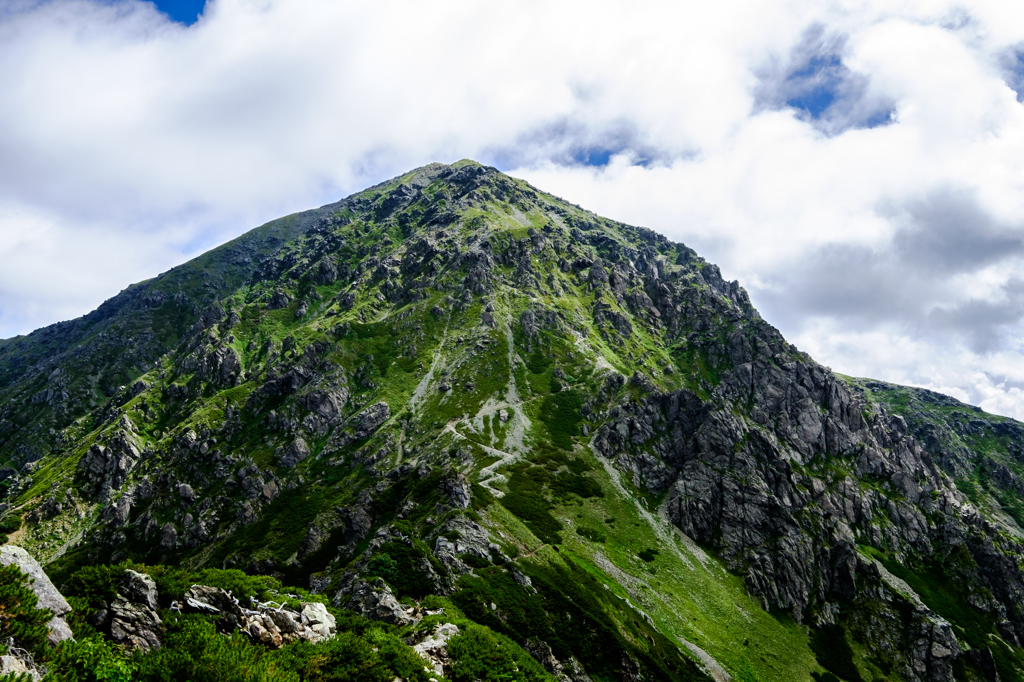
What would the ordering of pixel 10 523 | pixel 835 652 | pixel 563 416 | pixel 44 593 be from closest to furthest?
1. pixel 44 593
2. pixel 835 652
3. pixel 10 523
4. pixel 563 416

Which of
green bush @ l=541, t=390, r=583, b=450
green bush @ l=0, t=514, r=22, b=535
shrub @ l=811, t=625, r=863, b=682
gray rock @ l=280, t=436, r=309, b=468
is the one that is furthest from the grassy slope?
green bush @ l=0, t=514, r=22, b=535

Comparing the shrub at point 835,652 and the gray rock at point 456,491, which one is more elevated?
the gray rock at point 456,491

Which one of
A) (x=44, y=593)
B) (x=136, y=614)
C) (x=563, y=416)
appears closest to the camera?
(x=44, y=593)

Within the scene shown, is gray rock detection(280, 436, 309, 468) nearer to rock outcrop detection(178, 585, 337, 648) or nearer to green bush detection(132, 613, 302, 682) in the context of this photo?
rock outcrop detection(178, 585, 337, 648)

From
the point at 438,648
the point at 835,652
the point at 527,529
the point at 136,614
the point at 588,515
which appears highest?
the point at 588,515

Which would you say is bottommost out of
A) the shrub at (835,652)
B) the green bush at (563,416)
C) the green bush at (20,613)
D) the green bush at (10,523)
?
the green bush at (10,523)

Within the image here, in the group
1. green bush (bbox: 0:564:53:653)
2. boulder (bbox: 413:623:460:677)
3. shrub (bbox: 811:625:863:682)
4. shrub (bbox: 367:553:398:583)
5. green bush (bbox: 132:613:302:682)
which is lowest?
shrub (bbox: 811:625:863:682)

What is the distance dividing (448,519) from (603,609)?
2883 cm

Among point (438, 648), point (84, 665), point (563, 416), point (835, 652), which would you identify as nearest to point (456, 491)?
point (438, 648)

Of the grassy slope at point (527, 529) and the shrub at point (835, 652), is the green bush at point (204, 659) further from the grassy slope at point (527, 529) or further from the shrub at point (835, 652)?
the shrub at point (835, 652)

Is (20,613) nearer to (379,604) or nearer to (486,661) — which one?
(486,661)

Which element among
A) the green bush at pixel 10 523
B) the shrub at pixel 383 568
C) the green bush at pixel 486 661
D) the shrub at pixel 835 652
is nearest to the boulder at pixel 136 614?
the green bush at pixel 486 661

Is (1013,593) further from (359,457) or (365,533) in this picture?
(359,457)

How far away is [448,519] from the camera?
79.3 m
